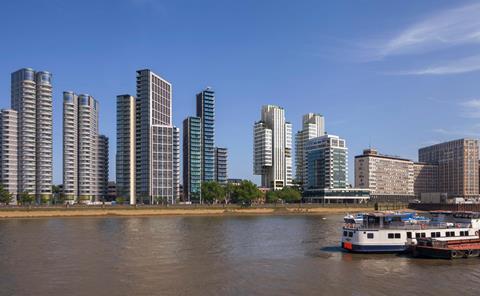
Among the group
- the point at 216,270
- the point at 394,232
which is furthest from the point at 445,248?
the point at 216,270

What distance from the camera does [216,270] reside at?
57500mm

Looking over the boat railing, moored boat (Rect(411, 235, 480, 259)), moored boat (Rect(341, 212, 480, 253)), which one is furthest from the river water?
the boat railing

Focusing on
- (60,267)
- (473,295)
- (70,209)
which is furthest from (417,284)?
(70,209)

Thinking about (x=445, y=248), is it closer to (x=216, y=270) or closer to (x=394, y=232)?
(x=394, y=232)

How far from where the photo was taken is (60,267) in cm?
5884

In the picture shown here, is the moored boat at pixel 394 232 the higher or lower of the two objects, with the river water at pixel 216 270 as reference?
higher

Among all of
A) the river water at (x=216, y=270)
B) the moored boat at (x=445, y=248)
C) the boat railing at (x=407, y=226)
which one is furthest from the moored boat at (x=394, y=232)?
the moored boat at (x=445, y=248)

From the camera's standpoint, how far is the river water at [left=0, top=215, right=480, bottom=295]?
155 ft

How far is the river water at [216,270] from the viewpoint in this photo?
155 feet

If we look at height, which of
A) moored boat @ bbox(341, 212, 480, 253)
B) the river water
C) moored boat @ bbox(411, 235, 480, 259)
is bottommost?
the river water

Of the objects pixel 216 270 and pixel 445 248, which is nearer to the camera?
pixel 216 270

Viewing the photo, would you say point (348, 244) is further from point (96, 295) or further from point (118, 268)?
point (96, 295)

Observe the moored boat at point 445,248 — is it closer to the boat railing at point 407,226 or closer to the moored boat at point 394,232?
the moored boat at point 394,232

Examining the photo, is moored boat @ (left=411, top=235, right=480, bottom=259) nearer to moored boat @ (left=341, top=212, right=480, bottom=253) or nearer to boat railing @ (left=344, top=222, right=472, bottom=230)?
moored boat @ (left=341, top=212, right=480, bottom=253)
